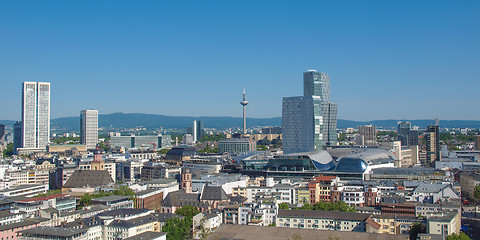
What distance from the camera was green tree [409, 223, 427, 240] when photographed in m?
51.1

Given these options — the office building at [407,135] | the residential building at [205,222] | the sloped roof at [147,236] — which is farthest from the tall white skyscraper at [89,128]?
the sloped roof at [147,236]

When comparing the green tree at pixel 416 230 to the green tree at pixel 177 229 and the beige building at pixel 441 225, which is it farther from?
the green tree at pixel 177 229

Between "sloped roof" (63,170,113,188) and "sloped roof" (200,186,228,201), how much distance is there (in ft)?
69.2

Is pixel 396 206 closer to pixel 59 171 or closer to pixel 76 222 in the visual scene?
pixel 76 222

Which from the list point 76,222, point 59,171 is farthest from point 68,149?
point 76,222

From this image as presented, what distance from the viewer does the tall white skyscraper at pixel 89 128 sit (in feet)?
588

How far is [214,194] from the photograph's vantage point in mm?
69312

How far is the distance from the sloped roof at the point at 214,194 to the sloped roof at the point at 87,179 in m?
21.1

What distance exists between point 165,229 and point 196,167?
49605mm

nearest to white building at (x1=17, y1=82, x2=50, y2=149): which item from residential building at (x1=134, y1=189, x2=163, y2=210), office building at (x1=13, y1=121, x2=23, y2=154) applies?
office building at (x1=13, y1=121, x2=23, y2=154)

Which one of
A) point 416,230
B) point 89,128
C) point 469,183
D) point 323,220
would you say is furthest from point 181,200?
point 89,128

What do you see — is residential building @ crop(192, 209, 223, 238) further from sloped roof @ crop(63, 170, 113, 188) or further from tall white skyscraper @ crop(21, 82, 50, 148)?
tall white skyscraper @ crop(21, 82, 50, 148)

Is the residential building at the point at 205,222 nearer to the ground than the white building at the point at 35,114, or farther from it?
nearer to the ground

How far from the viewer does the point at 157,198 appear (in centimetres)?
7381
